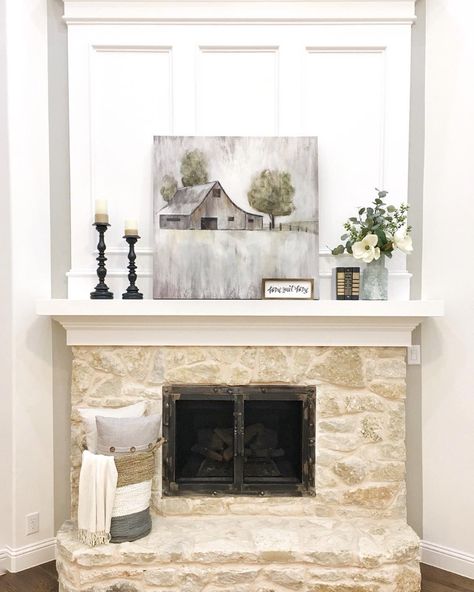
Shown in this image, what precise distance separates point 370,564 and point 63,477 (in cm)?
164

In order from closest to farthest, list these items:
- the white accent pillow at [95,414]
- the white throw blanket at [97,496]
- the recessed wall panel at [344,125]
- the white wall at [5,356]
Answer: the white throw blanket at [97,496] → the white accent pillow at [95,414] → the white wall at [5,356] → the recessed wall panel at [344,125]

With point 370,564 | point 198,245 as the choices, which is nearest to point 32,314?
point 198,245

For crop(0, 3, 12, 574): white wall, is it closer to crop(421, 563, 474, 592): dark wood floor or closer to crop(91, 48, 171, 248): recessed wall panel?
crop(91, 48, 171, 248): recessed wall panel

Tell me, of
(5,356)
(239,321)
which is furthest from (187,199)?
(5,356)

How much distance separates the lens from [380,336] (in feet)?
7.73

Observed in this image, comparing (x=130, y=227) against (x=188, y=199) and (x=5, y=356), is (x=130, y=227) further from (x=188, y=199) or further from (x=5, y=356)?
(x=5, y=356)

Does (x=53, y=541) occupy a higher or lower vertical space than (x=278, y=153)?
lower

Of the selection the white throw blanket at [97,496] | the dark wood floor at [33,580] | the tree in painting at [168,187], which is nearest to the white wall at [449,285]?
the tree in painting at [168,187]

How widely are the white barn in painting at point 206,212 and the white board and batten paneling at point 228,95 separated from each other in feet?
0.52

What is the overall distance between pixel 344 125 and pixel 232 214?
0.79m

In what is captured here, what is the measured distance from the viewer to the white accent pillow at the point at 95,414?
2229mm

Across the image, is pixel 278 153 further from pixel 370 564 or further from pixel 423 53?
pixel 370 564

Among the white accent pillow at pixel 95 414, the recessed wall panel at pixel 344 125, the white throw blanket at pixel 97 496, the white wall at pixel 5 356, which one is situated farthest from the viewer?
the recessed wall panel at pixel 344 125

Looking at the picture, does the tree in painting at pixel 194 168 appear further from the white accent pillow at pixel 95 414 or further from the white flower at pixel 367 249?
the white accent pillow at pixel 95 414
